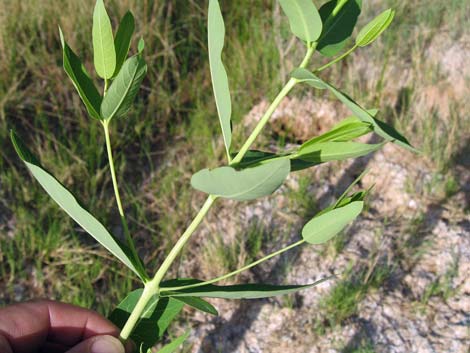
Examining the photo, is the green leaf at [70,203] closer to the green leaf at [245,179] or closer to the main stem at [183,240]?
the main stem at [183,240]

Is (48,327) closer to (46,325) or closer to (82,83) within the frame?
(46,325)

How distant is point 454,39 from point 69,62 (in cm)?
214

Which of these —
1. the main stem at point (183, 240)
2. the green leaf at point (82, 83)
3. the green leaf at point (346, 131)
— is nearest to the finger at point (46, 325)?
the main stem at point (183, 240)

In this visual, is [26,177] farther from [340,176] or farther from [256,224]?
[340,176]

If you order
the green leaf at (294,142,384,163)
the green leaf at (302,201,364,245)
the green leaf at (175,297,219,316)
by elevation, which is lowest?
the green leaf at (175,297,219,316)

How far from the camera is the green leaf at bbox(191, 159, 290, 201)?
72 centimetres

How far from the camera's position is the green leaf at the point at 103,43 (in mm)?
875

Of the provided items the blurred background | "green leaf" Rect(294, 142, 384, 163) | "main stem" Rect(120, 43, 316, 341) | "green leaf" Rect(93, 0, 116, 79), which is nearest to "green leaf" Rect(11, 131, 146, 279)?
"main stem" Rect(120, 43, 316, 341)

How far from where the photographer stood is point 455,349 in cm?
184

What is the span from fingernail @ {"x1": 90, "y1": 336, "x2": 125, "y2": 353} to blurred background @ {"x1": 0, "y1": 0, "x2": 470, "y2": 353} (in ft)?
2.92

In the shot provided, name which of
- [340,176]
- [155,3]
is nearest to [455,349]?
[340,176]

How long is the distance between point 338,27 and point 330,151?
A: 7.1 inches

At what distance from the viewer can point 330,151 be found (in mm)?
843

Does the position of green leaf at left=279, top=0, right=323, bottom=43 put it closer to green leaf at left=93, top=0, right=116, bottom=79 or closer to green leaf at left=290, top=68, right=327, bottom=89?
green leaf at left=290, top=68, right=327, bottom=89
